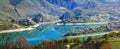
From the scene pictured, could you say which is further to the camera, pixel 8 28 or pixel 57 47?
pixel 8 28

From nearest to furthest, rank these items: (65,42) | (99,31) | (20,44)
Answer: (20,44) → (65,42) → (99,31)

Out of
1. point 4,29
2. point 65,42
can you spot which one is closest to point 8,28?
point 4,29

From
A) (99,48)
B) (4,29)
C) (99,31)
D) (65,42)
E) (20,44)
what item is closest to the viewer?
(99,48)

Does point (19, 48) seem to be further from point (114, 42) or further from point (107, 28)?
point (107, 28)

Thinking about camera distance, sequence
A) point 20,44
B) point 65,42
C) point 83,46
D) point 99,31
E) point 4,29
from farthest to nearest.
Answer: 1. point 4,29
2. point 99,31
3. point 65,42
4. point 20,44
5. point 83,46

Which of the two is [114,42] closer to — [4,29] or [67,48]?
[67,48]

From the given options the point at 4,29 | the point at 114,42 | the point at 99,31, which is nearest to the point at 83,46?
the point at 114,42

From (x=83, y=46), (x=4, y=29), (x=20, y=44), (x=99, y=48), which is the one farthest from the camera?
(x=4, y=29)

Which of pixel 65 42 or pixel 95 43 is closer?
pixel 95 43
